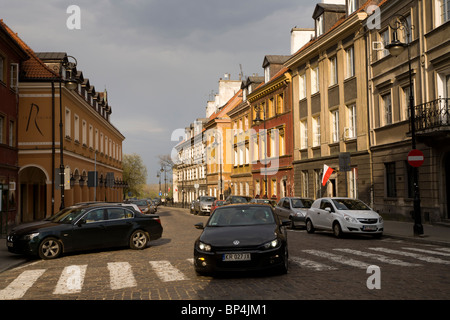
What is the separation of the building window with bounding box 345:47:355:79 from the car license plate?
23.0 m

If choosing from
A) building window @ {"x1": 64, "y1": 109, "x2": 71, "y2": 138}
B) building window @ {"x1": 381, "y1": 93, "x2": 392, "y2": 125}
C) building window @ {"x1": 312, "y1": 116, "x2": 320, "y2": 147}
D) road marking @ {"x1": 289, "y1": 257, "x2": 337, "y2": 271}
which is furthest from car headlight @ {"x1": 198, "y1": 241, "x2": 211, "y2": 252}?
building window @ {"x1": 64, "y1": 109, "x2": 71, "y2": 138}

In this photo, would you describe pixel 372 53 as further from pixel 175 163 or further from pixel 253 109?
pixel 175 163

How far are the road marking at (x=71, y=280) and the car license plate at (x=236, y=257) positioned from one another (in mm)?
2680

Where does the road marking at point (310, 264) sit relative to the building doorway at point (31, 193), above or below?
below

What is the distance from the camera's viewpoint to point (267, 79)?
46.1 m

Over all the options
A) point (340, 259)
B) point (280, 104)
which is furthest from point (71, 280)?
point (280, 104)

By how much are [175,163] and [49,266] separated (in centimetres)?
8715

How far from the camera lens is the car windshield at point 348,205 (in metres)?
18.3

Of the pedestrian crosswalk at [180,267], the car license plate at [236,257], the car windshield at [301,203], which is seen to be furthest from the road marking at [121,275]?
the car windshield at [301,203]

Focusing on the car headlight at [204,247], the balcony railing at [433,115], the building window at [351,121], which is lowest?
the car headlight at [204,247]

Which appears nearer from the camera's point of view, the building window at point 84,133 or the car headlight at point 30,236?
the car headlight at point 30,236

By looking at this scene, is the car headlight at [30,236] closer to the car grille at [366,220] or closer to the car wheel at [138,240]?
the car wheel at [138,240]

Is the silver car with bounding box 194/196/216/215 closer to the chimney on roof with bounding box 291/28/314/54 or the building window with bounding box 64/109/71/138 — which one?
the building window with bounding box 64/109/71/138
